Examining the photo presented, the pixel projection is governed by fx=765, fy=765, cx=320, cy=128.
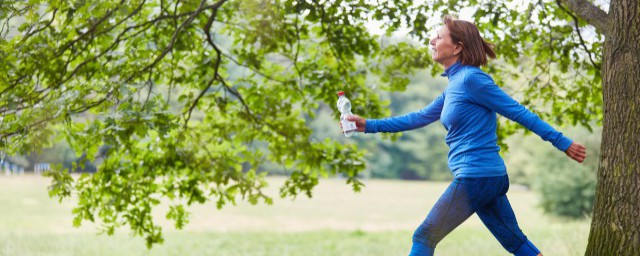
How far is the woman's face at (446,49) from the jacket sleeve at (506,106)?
21 centimetres

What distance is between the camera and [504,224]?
388cm

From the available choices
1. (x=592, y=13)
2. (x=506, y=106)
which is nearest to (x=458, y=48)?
(x=506, y=106)

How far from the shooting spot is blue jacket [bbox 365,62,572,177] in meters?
3.60

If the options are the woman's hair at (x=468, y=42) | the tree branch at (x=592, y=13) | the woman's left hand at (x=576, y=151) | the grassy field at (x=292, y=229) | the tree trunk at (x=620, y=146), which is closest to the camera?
the woman's left hand at (x=576, y=151)

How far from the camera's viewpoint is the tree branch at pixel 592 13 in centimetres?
498

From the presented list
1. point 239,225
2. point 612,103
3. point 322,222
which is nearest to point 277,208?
point 322,222

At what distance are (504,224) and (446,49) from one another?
0.93 m

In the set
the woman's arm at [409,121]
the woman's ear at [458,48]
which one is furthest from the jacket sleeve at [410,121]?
the woman's ear at [458,48]

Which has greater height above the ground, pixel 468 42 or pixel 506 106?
pixel 468 42

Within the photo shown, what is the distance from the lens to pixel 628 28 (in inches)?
180

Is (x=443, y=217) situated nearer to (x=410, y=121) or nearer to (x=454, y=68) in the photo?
(x=410, y=121)

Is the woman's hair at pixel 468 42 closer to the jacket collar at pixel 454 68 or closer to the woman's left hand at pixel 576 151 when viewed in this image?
the jacket collar at pixel 454 68

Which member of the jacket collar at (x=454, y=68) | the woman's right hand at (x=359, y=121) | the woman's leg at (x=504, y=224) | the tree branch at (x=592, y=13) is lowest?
the woman's leg at (x=504, y=224)

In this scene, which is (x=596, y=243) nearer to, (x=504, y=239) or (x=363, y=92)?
(x=504, y=239)
